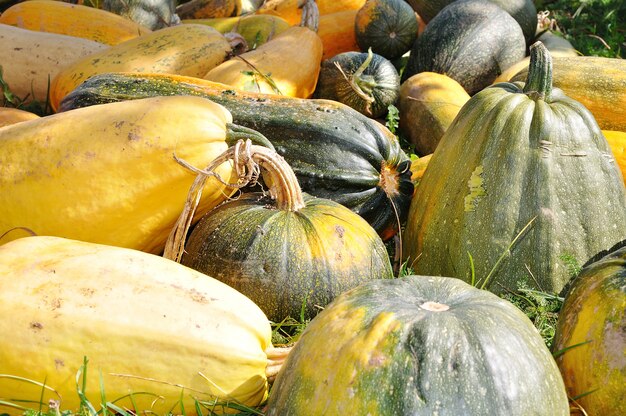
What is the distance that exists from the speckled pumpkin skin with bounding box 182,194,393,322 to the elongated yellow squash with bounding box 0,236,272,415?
1.47 ft

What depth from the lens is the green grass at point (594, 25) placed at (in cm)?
642

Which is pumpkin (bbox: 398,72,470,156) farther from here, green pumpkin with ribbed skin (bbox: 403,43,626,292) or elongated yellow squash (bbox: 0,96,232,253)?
elongated yellow squash (bbox: 0,96,232,253)

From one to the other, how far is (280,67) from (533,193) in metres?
2.10

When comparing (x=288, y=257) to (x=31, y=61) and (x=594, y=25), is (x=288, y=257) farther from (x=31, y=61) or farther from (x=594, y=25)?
(x=594, y=25)

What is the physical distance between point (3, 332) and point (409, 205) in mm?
2044

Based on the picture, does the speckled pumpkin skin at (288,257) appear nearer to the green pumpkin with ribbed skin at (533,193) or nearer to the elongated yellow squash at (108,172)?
the elongated yellow squash at (108,172)

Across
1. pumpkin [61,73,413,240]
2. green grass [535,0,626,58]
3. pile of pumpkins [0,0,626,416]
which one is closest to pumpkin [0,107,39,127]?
pile of pumpkins [0,0,626,416]

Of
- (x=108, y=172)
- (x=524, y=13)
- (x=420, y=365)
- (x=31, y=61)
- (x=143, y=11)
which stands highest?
(x=420, y=365)

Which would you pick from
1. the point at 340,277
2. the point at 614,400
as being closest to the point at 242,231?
the point at 340,277

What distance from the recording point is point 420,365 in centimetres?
201

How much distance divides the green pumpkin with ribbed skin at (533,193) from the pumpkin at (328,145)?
0.51 m

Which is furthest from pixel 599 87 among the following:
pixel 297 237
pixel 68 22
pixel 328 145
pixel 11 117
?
pixel 68 22

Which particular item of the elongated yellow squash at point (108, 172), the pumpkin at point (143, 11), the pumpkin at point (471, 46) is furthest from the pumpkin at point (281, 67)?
the pumpkin at point (143, 11)

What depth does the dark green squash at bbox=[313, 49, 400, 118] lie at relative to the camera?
201 inches
